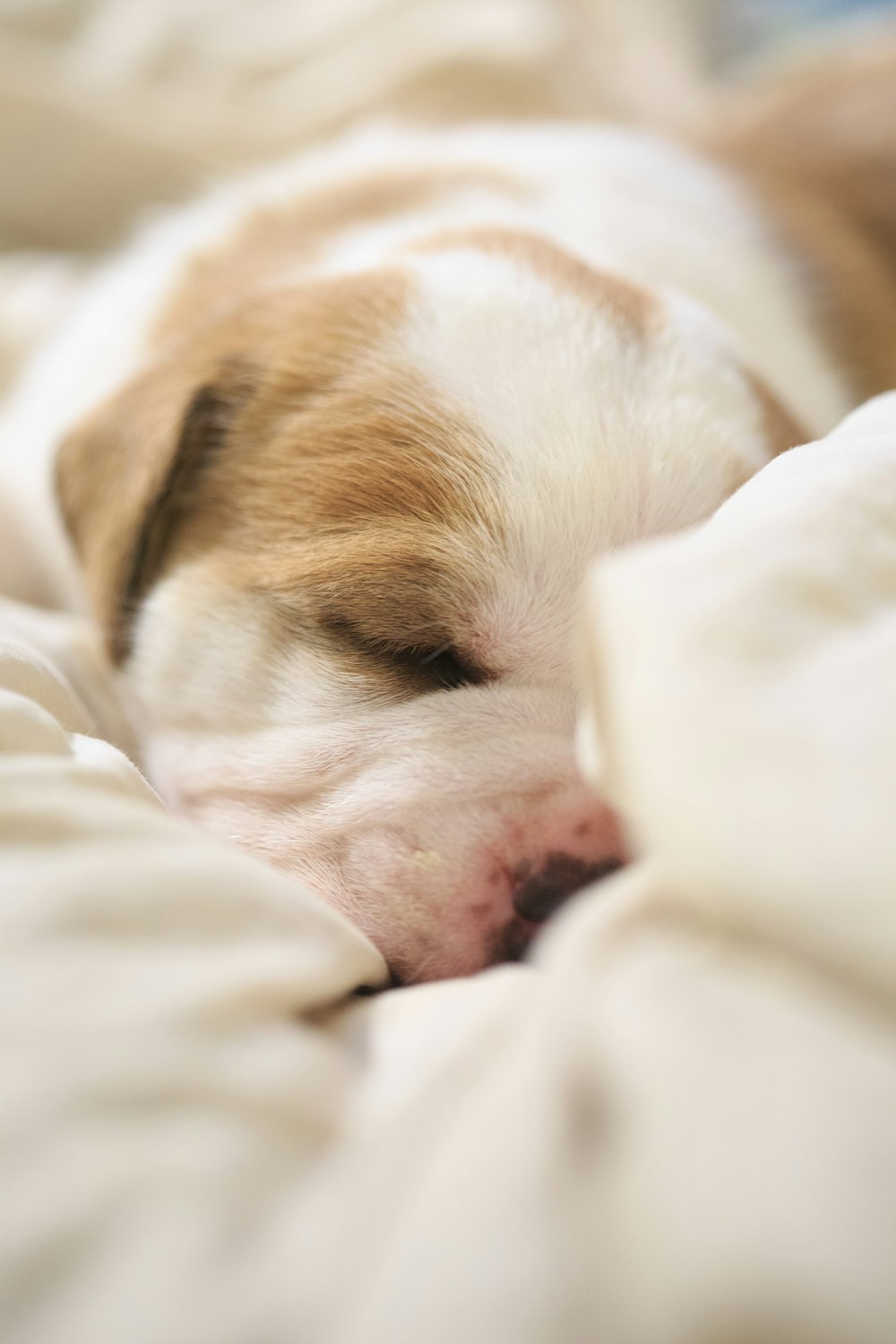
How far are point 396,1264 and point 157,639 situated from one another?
781 millimetres

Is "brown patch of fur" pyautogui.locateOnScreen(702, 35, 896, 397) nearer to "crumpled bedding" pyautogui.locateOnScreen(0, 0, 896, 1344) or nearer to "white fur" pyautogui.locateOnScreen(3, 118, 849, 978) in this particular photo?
"white fur" pyautogui.locateOnScreen(3, 118, 849, 978)

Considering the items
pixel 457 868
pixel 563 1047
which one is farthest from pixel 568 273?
pixel 563 1047

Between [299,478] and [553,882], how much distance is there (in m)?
0.44

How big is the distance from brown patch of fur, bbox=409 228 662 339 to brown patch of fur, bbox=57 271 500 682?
11cm

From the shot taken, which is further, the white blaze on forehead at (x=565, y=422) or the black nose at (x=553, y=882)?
the white blaze on forehead at (x=565, y=422)

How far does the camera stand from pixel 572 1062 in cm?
41

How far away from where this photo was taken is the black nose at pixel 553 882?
0.80 meters

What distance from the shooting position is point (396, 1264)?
0.38 metres

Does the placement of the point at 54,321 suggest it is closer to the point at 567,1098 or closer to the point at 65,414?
the point at 65,414

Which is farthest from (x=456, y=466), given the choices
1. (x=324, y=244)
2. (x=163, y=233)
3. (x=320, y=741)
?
(x=163, y=233)

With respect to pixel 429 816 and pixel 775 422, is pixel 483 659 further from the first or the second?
pixel 775 422

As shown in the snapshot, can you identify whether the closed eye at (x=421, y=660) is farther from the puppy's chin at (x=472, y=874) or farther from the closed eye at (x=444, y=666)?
the puppy's chin at (x=472, y=874)

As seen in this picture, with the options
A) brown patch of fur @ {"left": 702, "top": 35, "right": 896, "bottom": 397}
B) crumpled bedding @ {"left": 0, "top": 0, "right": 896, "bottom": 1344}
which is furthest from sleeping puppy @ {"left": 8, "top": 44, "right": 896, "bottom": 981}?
brown patch of fur @ {"left": 702, "top": 35, "right": 896, "bottom": 397}

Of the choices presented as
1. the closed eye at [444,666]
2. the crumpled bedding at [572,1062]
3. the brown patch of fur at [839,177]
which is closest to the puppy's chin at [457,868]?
the closed eye at [444,666]
